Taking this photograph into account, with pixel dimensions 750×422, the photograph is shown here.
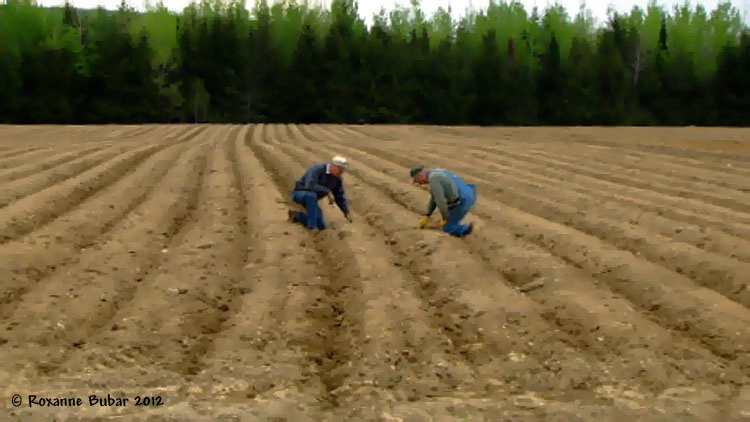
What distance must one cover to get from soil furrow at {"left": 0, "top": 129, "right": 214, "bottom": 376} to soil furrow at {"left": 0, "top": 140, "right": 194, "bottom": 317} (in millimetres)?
171

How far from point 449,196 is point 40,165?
11.2m

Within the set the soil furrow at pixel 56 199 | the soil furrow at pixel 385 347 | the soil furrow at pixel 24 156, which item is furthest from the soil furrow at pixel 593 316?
the soil furrow at pixel 24 156

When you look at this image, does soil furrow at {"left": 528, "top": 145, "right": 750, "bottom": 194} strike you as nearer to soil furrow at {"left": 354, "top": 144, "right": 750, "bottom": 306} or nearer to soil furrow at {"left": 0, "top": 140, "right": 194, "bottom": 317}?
soil furrow at {"left": 354, "top": 144, "right": 750, "bottom": 306}

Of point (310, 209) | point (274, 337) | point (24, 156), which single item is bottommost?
point (24, 156)

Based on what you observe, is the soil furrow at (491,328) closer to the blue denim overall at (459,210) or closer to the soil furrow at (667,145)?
the blue denim overall at (459,210)

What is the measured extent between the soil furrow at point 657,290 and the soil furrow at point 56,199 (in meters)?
6.38

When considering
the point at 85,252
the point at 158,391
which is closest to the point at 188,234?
the point at 85,252

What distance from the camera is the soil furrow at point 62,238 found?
8844 millimetres

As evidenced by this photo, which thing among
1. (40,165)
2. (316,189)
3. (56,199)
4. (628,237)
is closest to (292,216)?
(316,189)

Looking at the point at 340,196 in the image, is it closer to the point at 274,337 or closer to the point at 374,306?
the point at 374,306

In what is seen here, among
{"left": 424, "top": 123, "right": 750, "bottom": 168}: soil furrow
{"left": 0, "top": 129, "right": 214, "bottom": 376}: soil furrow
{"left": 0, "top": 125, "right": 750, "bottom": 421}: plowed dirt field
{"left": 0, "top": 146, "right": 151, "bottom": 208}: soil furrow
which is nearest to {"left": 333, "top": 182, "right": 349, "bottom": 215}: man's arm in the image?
{"left": 0, "top": 125, "right": 750, "bottom": 421}: plowed dirt field

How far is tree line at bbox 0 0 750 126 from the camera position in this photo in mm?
56844

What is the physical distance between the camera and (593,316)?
7.90 metres

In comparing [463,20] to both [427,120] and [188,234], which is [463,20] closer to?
[427,120]
